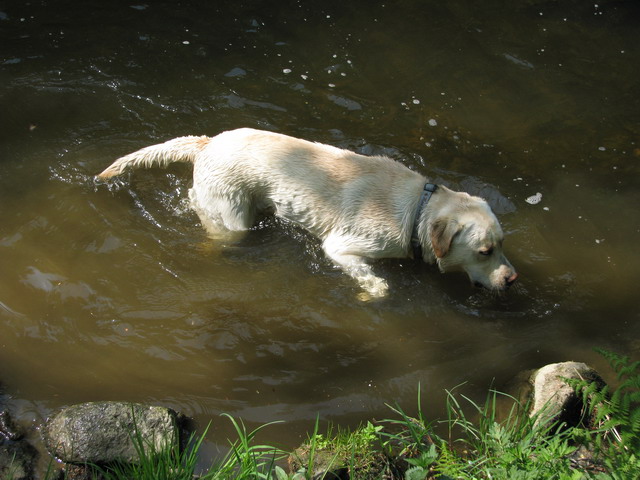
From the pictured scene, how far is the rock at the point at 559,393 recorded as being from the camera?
387cm

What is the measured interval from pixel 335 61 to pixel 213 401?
5140 millimetres

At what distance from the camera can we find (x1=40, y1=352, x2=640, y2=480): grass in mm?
3230

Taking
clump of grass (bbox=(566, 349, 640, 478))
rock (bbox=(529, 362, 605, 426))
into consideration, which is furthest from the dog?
clump of grass (bbox=(566, 349, 640, 478))

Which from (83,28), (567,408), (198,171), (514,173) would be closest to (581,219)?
(514,173)

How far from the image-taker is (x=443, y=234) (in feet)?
15.9

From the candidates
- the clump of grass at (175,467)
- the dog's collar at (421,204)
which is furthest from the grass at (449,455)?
the dog's collar at (421,204)

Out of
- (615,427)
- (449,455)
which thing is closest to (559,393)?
(615,427)

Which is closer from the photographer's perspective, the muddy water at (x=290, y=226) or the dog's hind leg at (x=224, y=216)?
the muddy water at (x=290, y=226)

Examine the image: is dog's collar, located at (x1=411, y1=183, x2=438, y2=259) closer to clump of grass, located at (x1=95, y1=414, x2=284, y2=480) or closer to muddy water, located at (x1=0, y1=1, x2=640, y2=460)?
muddy water, located at (x1=0, y1=1, x2=640, y2=460)

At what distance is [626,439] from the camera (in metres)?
3.48

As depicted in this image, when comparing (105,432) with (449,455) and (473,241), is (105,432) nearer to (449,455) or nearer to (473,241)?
(449,455)

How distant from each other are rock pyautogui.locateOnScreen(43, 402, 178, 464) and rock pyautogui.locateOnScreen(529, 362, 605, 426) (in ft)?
8.12

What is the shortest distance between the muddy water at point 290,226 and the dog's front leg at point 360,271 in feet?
0.45

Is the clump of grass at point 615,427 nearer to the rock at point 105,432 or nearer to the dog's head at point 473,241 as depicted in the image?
the dog's head at point 473,241
